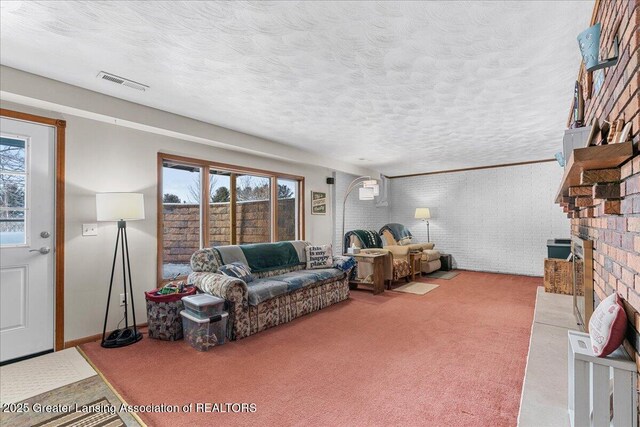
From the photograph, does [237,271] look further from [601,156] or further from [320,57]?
[601,156]

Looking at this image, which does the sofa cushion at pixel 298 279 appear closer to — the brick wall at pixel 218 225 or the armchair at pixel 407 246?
the brick wall at pixel 218 225

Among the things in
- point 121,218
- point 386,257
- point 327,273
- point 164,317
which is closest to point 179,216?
point 121,218

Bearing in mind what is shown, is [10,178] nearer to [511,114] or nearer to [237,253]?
[237,253]

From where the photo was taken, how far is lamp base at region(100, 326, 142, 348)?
285cm

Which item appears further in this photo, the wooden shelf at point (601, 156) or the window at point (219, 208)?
the window at point (219, 208)

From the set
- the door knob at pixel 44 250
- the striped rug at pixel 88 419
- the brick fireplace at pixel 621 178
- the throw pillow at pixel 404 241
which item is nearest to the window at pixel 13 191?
the door knob at pixel 44 250

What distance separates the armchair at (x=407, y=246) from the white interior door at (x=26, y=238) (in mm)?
4964

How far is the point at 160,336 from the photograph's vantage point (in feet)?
9.81

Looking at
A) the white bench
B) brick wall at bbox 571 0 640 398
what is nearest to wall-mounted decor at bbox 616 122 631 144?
brick wall at bbox 571 0 640 398

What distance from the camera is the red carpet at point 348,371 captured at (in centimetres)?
184

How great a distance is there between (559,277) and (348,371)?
3.08 meters

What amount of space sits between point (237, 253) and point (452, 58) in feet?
9.78

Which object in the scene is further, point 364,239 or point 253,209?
point 364,239

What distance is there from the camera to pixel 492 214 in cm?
654
